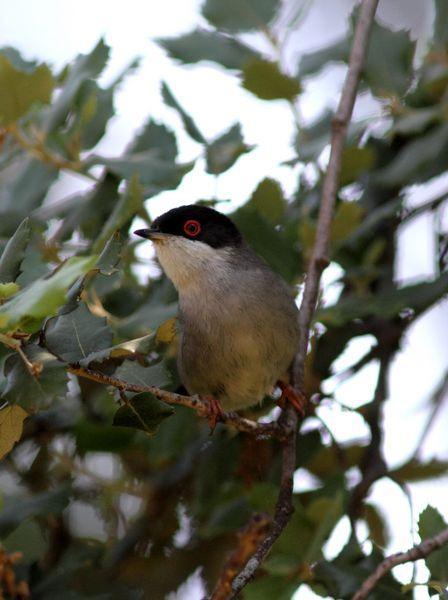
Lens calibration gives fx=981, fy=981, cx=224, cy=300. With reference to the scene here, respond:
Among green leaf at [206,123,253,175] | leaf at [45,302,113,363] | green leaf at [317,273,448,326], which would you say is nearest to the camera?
leaf at [45,302,113,363]

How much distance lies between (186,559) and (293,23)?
7.01ft

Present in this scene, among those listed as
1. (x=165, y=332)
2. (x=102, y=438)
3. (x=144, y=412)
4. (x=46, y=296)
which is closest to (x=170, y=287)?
(x=102, y=438)

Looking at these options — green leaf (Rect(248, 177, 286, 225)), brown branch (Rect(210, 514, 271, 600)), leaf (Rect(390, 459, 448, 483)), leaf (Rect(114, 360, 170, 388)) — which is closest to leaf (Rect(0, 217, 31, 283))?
leaf (Rect(114, 360, 170, 388))

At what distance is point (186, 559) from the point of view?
3.87m

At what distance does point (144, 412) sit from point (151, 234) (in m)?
1.43

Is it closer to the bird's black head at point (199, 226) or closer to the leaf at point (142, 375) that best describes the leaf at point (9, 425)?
the leaf at point (142, 375)

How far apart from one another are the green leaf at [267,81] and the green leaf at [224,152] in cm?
22

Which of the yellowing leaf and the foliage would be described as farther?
the foliage

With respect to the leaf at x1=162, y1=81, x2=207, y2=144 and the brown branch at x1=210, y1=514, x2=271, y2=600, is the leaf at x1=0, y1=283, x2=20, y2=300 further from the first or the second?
the leaf at x1=162, y1=81, x2=207, y2=144

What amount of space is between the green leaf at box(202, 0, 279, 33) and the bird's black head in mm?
719

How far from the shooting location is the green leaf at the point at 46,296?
A: 1.95 metres

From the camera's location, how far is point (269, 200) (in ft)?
12.5

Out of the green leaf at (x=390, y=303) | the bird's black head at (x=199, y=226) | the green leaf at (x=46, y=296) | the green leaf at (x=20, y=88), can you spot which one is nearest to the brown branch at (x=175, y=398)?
the green leaf at (x=46, y=296)

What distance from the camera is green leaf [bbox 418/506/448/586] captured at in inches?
100.0
